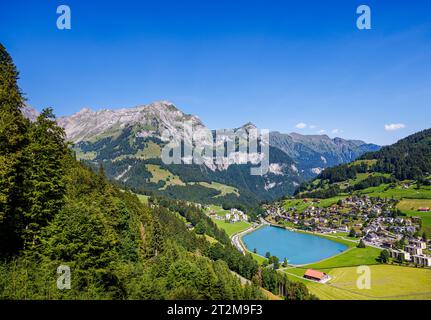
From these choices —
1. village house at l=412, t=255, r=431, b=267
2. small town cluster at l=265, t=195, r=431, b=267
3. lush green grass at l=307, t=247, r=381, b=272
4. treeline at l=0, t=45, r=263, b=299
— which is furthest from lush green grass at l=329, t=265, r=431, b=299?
treeline at l=0, t=45, r=263, b=299

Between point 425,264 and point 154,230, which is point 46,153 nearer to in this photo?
point 154,230

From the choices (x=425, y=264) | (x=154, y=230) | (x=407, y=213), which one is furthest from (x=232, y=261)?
(x=407, y=213)

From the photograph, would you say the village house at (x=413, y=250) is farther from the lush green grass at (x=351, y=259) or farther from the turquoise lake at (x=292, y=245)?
the turquoise lake at (x=292, y=245)

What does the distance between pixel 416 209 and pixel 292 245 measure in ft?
238

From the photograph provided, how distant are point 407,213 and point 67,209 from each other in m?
183

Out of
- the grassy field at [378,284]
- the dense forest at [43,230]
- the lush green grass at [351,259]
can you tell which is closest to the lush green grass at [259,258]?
the grassy field at [378,284]

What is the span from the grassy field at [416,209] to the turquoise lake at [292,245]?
39549 mm

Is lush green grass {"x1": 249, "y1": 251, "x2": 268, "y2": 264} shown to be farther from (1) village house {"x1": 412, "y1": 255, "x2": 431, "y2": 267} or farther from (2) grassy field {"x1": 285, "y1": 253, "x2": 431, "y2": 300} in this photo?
(1) village house {"x1": 412, "y1": 255, "x2": 431, "y2": 267}

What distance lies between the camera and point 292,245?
15625 centimetres

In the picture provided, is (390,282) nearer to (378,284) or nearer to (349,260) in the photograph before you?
(378,284)

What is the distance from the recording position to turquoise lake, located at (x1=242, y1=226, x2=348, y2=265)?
131 metres

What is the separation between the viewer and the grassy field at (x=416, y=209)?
14485cm

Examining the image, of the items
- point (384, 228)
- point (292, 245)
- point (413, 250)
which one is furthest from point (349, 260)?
point (384, 228)
